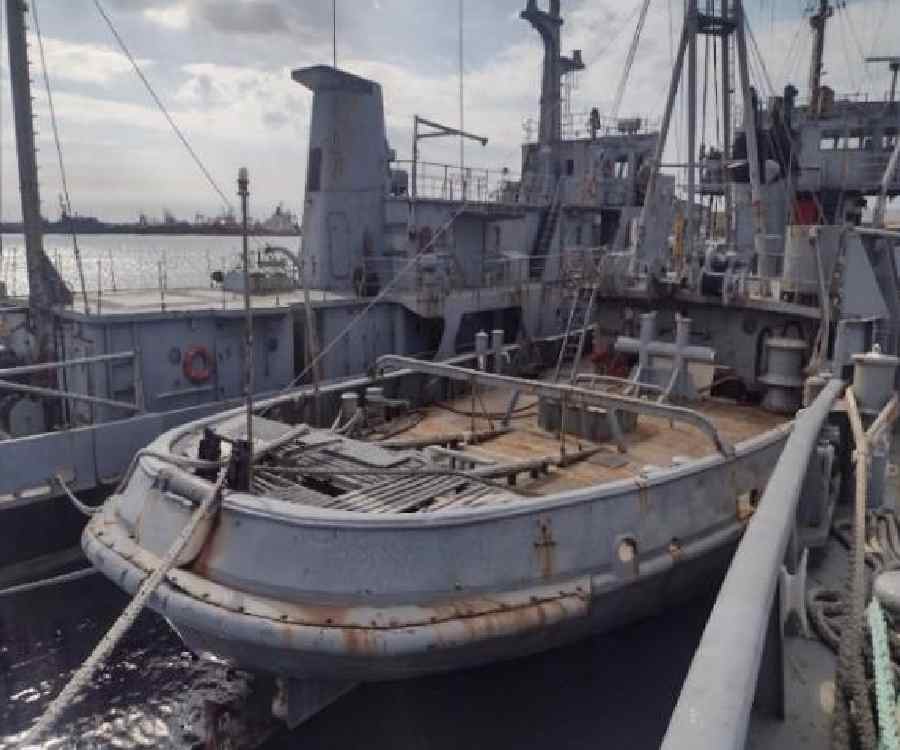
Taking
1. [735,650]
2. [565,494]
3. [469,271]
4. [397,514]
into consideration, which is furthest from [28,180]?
[735,650]

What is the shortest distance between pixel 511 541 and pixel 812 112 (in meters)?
35.8

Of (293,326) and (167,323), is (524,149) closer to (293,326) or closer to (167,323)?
(293,326)

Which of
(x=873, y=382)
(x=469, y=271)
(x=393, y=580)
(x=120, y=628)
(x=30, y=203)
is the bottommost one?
(x=393, y=580)

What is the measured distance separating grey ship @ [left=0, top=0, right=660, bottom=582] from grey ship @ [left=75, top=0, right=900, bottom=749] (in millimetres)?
1773

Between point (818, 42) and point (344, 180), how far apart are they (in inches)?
1180

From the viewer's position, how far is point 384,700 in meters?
7.16

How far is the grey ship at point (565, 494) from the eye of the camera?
13.9 feet

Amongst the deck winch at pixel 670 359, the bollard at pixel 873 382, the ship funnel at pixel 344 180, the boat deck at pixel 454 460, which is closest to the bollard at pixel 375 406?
the boat deck at pixel 454 460

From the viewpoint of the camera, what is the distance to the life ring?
13.0m

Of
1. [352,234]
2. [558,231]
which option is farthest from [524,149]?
[352,234]

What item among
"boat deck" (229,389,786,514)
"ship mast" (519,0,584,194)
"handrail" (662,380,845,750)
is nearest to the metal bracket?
"handrail" (662,380,845,750)

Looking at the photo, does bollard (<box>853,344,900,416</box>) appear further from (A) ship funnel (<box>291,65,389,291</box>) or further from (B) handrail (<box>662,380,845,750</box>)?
(A) ship funnel (<box>291,65,389,291</box>)

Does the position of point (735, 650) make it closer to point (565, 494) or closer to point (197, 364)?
point (565, 494)

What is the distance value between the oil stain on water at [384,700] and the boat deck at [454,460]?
6.08 ft
